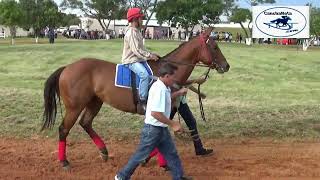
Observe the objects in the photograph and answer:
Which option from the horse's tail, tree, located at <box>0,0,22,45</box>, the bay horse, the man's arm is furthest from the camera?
tree, located at <box>0,0,22,45</box>

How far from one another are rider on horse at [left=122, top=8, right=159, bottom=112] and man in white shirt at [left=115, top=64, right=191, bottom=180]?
3.77ft

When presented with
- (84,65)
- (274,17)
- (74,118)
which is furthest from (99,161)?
(274,17)

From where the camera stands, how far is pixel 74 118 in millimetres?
8312

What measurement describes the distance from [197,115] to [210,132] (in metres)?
1.42

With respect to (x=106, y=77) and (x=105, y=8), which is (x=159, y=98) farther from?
(x=105, y=8)

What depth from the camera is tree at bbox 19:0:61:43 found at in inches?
2891

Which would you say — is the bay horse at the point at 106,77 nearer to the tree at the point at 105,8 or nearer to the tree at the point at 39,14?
the tree at the point at 39,14

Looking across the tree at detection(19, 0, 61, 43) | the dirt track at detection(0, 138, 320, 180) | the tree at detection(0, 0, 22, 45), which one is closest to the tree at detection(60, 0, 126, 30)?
the tree at detection(19, 0, 61, 43)

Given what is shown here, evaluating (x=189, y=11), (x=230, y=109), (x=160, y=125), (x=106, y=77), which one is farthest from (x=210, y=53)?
(x=189, y=11)

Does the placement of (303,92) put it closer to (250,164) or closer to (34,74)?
(250,164)

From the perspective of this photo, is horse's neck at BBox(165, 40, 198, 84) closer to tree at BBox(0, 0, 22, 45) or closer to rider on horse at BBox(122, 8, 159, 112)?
rider on horse at BBox(122, 8, 159, 112)

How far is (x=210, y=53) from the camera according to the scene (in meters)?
8.23

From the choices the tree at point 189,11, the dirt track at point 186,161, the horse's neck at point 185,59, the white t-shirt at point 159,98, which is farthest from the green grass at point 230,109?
the tree at point 189,11

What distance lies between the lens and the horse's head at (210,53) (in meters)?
8.21
